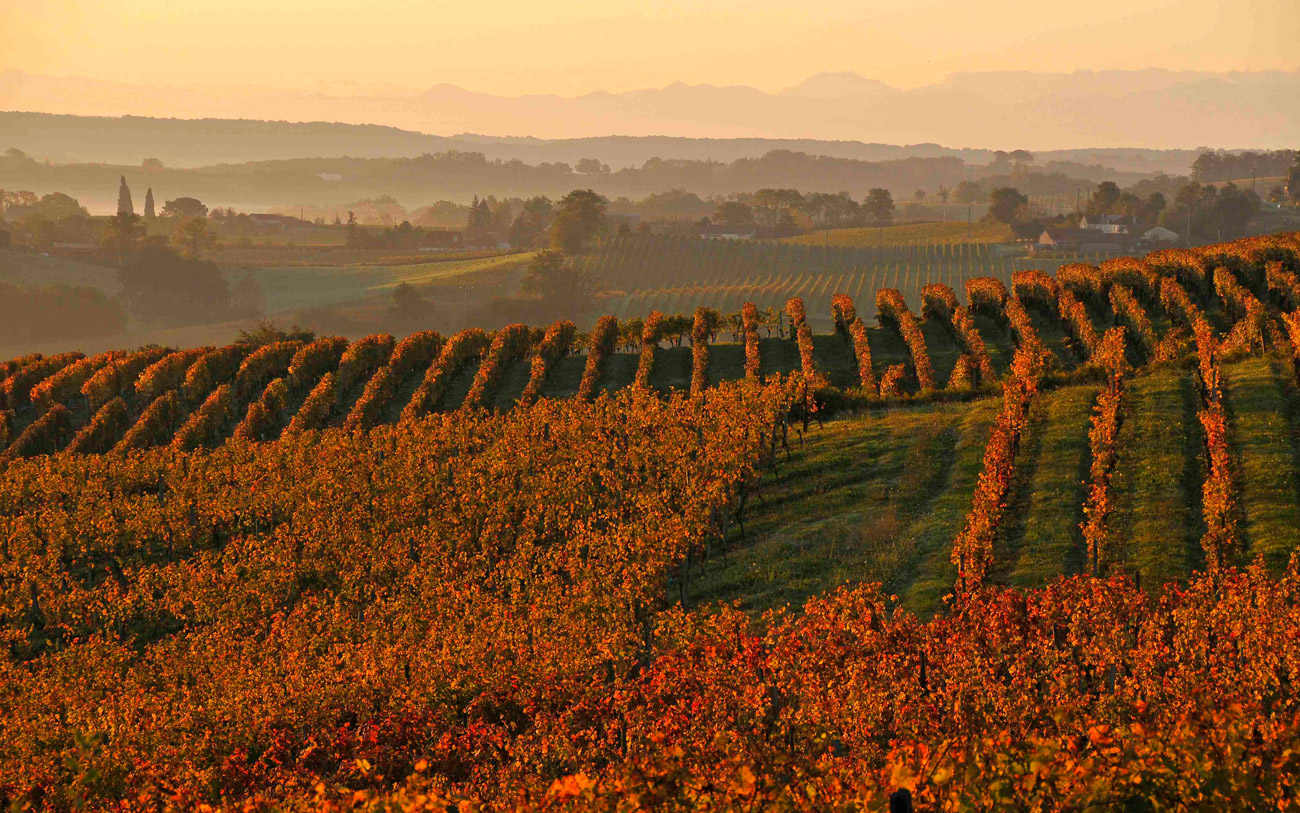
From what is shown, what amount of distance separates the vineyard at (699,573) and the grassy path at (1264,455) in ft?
0.57

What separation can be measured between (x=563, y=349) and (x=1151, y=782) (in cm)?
7349

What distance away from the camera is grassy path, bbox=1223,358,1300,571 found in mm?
35656

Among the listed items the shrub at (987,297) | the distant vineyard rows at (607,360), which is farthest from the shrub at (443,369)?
the shrub at (987,297)

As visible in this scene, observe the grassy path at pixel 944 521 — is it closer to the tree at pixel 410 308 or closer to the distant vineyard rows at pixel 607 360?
the distant vineyard rows at pixel 607 360

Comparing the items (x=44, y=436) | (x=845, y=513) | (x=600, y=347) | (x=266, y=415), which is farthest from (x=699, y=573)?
(x=44, y=436)

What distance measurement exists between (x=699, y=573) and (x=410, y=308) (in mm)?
157689

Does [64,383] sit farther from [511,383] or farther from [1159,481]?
[1159,481]

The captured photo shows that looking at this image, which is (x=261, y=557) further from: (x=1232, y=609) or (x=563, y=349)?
(x=563, y=349)

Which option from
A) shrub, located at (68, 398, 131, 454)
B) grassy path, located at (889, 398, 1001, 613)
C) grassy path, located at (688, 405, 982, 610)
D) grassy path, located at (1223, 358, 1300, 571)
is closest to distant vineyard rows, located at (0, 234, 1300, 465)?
shrub, located at (68, 398, 131, 454)

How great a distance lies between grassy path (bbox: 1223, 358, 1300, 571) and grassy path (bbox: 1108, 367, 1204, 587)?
5.18 ft

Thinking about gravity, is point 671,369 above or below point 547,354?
below

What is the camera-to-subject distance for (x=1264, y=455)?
4212 centimetres

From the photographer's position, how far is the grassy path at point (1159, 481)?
36.3 m

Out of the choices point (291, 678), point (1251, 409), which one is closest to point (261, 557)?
point (291, 678)
